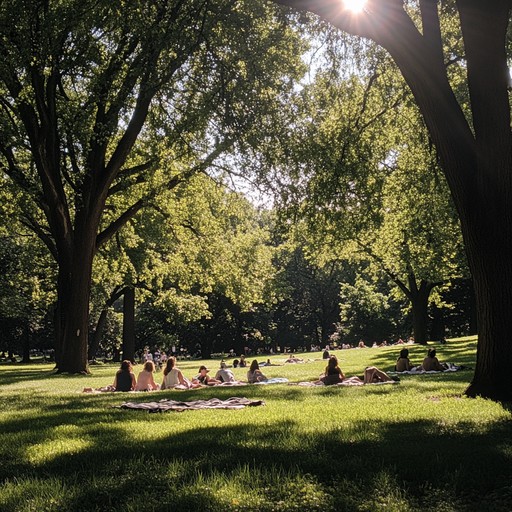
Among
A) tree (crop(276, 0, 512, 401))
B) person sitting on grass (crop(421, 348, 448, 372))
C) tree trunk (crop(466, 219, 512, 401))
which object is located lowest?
person sitting on grass (crop(421, 348, 448, 372))

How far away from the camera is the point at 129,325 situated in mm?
38719

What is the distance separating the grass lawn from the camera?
178 inches

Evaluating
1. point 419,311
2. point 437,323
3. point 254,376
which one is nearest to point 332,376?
point 254,376

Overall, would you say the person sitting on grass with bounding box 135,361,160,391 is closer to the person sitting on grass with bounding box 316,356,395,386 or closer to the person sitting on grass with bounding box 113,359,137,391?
the person sitting on grass with bounding box 113,359,137,391

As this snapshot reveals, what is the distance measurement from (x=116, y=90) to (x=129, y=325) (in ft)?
76.8

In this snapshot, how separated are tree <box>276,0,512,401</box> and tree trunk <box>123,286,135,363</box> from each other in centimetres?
2984

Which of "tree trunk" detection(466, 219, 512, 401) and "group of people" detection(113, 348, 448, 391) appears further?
"group of people" detection(113, 348, 448, 391)

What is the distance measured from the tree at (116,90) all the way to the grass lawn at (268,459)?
23.8 ft

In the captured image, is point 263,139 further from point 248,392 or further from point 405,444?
point 405,444

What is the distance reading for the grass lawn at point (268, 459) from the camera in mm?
4527

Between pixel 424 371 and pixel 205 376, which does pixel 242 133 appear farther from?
pixel 424 371

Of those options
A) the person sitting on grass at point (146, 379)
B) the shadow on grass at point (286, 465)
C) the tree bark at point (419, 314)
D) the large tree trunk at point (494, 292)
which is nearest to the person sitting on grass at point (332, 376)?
the person sitting on grass at point (146, 379)

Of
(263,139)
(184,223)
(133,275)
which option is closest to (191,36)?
(263,139)

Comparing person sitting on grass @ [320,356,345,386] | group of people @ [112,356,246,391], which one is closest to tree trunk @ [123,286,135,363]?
group of people @ [112,356,246,391]
